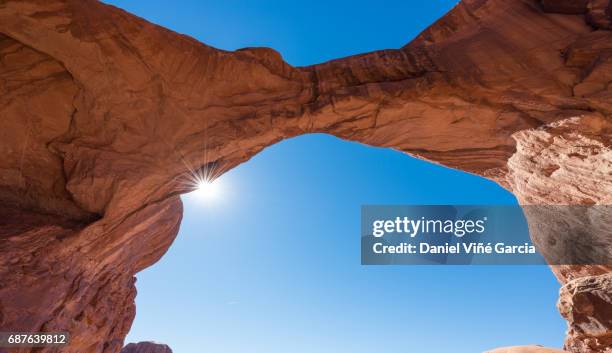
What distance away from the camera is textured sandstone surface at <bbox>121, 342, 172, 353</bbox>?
32.8 m

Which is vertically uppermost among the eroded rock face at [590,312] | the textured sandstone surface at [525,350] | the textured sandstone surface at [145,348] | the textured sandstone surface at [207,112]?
→ the textured sandstone surface at [207,112]

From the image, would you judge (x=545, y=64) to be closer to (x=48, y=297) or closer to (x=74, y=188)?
(x=74, y=188)

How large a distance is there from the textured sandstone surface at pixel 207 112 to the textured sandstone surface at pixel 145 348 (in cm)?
2305

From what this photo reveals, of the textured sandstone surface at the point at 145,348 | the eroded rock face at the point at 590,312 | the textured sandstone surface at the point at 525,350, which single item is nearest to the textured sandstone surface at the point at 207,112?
the eroded rock face at the point at 590,312

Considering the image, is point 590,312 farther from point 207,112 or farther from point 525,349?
point 207,112

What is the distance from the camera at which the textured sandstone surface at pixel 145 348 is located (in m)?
32.8

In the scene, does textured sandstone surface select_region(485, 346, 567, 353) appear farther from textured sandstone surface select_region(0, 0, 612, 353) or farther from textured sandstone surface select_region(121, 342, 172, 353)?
textured sandstone surface select_region(121, 342, 172, 353)

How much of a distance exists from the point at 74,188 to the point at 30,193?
222 cm

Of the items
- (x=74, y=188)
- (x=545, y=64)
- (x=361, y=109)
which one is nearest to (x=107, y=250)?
(x=74, y=188)

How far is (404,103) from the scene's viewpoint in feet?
40.1

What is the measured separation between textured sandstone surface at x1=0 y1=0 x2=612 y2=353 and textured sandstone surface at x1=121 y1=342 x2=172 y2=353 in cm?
2305

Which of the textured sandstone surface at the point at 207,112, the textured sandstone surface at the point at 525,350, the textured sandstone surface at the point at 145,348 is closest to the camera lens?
the textured sandstone surface at the point at 207,112

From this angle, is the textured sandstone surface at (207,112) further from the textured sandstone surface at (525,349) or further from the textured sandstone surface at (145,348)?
the textured sandstone surface at (145,348)

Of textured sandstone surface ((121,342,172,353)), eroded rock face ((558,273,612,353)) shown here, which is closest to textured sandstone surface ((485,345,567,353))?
eroded rock face ((558,273,612,353))
